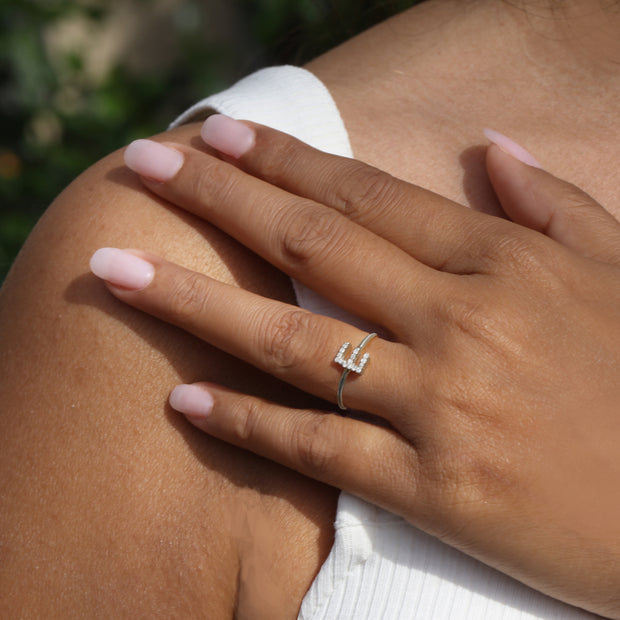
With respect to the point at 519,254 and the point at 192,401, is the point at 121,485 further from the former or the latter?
the point at 519,254

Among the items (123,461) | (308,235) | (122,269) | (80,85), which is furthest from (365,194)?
(80,85)

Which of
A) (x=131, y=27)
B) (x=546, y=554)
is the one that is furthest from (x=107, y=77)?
(x=546, y=554)

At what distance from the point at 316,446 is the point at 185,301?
236mm

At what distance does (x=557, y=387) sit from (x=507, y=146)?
0.38m

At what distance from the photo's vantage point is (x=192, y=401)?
895 millimetres

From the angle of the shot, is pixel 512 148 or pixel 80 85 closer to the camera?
pixel 512 148

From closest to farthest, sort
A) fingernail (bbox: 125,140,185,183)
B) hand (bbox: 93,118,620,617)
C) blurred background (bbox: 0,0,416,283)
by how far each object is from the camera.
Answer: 1. hand (bbox: 93,118,620,617)
2. fingernail (bbox: 125,140,185,183)
3. blurred background (bbox: 0,0,416,283)

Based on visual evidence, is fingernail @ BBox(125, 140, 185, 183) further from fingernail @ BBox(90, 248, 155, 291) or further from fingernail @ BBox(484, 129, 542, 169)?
fingernail @ BBox(484, 129, 542, 169)

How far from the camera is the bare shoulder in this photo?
886 millimetres

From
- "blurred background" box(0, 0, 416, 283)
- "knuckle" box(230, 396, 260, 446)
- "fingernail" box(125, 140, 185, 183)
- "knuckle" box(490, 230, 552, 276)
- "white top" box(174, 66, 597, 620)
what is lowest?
"blurred background" box(0, 0, 416, 283)

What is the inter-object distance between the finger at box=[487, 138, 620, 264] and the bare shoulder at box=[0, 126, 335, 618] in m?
0.46

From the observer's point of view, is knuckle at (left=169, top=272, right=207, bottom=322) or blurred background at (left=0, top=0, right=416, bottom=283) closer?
knuckle at (left=169, top=272, right=207, bottom=322)

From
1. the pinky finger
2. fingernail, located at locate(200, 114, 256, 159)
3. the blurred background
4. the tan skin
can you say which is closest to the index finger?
fingernail, located at locate(200, 114, 256, 159)

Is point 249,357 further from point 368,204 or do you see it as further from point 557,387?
point 557,387
